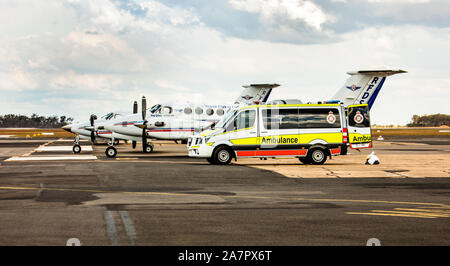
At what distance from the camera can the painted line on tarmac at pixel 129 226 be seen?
28.7 ft

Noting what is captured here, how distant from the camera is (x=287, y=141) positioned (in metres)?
24.8

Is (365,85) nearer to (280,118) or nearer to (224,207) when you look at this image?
(280,118)

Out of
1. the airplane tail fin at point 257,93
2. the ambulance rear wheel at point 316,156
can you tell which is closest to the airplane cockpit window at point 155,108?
the ambulance rear wheel at point 316,156

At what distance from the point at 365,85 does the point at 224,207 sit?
80.3 ft

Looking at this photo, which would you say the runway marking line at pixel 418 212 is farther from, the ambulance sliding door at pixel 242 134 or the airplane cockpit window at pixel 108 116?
the airplane cockpit window at pixel 108 116

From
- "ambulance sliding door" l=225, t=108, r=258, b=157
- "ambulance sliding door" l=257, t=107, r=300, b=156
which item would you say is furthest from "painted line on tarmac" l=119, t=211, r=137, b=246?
"ambulance sliding door" l=257, t=107, r=300, b=156

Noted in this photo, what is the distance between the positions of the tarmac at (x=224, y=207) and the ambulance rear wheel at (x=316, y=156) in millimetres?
3144

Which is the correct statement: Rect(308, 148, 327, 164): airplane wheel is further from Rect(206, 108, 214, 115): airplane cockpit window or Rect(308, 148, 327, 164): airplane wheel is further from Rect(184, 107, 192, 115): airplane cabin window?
Rect(206, 108, 214, 115): airplane cockpit window

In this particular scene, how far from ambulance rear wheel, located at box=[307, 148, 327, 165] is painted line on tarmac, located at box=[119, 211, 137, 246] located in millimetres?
14507

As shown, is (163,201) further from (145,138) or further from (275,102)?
(145,138)

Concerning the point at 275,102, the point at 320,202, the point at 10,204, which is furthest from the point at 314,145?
the point at 10,204

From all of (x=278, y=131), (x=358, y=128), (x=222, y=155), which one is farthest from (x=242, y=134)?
(x=358, y=128)
